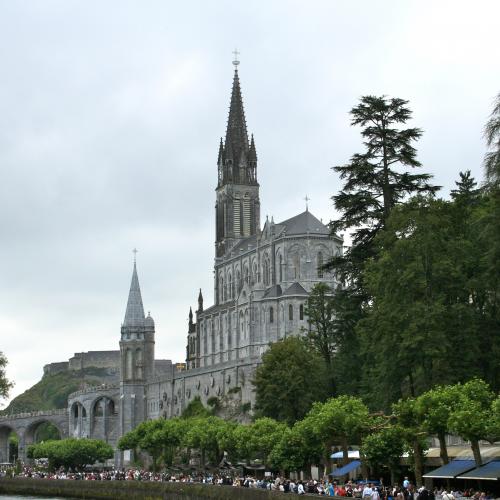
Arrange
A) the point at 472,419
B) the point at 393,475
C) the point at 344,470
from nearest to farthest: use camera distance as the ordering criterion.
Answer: the point at 472,419 → the point at 393,475 → the point at 344,470

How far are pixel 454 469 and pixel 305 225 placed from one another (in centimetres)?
6863

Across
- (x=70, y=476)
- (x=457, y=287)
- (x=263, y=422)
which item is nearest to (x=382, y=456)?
(x=457, y=287)

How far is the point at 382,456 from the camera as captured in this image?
4006 cm

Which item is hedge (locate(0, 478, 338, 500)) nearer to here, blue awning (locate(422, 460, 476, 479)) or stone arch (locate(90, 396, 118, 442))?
blue awning (locate(422, 460, 476, 479))

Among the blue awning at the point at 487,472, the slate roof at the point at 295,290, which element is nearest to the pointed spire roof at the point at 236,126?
the slate roof at the point at 295,290

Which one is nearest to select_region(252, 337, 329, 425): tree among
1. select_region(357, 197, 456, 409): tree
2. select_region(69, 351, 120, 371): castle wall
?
select_region(357, 197, 456, 409): tree

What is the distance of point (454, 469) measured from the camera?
125 feet

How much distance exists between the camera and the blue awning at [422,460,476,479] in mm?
37438

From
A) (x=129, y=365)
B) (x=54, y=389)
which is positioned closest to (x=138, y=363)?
(x=129, y=365)

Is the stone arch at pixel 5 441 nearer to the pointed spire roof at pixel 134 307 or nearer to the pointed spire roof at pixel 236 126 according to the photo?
the pointed spire roof at pixel 134 307

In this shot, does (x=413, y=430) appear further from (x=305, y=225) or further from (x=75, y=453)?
(x=305, y=225)

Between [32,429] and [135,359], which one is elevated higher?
[135,359]

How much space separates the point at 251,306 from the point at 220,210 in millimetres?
28250

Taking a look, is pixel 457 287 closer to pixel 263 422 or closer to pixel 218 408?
pixel 263 422
